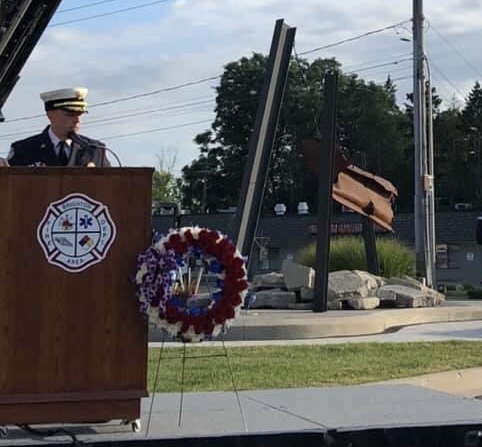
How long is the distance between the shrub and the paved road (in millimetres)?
6151

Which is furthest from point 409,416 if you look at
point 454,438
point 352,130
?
point 352,130

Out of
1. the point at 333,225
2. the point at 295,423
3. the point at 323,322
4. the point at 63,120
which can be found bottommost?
the point at 295,423

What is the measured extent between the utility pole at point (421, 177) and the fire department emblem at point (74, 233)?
78.3ft

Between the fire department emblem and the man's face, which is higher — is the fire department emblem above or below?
below

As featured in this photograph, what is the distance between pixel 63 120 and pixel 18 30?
3.78ft

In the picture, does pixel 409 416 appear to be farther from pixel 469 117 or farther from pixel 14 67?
pixel 469 117

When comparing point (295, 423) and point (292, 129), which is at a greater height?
point (292, 129)

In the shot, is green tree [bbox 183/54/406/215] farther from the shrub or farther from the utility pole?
the shrub

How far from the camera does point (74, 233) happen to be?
5773mm

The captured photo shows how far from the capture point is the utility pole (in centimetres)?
2966

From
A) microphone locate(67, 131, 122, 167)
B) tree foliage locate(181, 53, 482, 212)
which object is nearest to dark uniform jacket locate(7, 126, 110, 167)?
microphone locate(67, 131, 122, 167)

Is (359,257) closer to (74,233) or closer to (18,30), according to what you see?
(18,30)

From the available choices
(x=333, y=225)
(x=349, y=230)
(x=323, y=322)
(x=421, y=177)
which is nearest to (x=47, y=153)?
(x=323, y=322)

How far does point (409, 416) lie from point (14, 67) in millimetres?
3972
